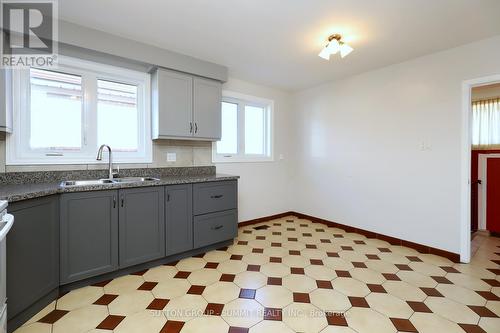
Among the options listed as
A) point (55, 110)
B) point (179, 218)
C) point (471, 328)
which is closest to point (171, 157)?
point (179, 218)

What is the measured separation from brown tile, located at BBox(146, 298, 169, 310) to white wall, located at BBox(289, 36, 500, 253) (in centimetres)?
289

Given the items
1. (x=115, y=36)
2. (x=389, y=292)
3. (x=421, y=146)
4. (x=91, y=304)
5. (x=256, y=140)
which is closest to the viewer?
(x=91, y=304)

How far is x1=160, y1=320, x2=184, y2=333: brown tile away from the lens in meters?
1.56

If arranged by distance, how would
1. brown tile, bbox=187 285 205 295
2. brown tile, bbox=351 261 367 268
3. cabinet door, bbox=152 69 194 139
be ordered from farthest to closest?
cabinet door, bbox=152 69 194 139 < brown tile, bbox=351 261 367 268 < brown tile, bbox=187 285 205 295

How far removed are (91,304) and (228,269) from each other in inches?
46.2

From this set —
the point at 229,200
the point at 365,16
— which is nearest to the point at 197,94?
the point at 229,200

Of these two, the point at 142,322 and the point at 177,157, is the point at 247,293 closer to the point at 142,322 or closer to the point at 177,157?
the point at 142,322

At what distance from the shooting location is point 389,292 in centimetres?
199

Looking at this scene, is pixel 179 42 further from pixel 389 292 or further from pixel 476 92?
pixel 476 92

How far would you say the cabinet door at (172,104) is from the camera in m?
2.73

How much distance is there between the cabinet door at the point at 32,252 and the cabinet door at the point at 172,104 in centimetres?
128

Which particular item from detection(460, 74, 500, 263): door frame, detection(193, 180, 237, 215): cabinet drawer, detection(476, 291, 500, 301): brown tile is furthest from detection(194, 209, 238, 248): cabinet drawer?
detection(460, 74, 500, 263): door frame

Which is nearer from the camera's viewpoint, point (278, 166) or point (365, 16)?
point (365, 16)

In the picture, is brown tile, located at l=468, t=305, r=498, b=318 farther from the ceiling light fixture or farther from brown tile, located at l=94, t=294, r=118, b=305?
brown tile, located at l=94, t=294, r=118, b=305
